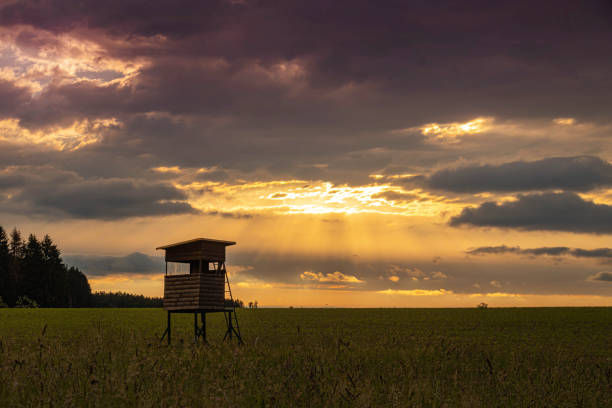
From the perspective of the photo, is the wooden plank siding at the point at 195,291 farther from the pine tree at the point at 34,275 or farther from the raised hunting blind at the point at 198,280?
the pine tree at the point at 34,275

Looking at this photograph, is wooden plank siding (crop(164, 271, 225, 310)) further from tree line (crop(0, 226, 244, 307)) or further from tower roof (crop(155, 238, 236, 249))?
tree line (crop(0, 226, 244, 307))

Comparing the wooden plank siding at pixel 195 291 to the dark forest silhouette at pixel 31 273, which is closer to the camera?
the wooden plank siding at pixel 195 291

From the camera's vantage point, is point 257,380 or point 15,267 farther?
point 15,267

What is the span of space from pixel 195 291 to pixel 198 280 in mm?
611

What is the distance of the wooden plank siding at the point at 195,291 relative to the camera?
28.5 metres

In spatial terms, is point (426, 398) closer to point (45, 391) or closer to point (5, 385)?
point (45, 391)

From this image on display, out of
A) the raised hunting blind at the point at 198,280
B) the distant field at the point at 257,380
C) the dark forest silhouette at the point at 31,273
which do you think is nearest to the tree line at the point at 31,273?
the dark forest silhouette at the point at 31,273

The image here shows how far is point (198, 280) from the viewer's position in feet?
93.2

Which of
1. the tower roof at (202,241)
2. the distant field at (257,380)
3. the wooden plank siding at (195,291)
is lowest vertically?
the distant field at (257,380)

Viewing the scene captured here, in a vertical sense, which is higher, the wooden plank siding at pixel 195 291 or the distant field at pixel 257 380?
the wooden plank siding at pixel 195 291

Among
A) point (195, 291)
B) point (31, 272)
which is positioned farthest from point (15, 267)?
point (195, 291)

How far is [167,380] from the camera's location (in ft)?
37.0

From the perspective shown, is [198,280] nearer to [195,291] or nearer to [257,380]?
[195,291]

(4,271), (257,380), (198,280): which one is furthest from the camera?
(4,271)
